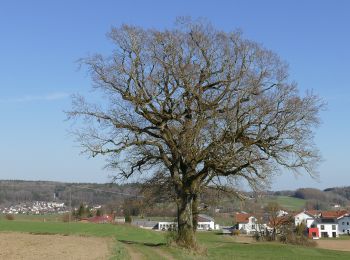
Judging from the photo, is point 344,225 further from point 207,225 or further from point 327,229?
point 207,225

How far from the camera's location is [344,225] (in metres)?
146

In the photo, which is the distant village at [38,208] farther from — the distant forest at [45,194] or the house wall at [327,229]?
the house wall at [327,229]

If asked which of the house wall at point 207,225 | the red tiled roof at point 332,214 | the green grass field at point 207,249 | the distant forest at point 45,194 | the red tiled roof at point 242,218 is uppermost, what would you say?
the distant forest at point 45,194

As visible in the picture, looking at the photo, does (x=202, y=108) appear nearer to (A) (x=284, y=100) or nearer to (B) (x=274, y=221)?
(A) (x=284, y=100)

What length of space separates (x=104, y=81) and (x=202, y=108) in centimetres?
591

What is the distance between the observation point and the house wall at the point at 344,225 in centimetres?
14475

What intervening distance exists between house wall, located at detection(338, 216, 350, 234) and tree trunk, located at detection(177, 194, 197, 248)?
409 feet

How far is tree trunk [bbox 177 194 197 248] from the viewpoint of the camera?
29.6 m

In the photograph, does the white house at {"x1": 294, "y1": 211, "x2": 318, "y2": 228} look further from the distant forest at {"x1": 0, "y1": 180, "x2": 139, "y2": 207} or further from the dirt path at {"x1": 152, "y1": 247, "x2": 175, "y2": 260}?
the dirt path at {"x1": 152, "y1": 247, "x2": 175, "y2": 260}

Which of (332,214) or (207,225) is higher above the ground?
(332,214)

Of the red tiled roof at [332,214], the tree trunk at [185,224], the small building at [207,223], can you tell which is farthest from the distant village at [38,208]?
the tree trunk at [185,224]

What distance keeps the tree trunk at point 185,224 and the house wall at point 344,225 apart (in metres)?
125

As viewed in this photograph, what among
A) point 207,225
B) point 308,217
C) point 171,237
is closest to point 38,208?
point 207,225

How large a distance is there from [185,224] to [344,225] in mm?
127341
